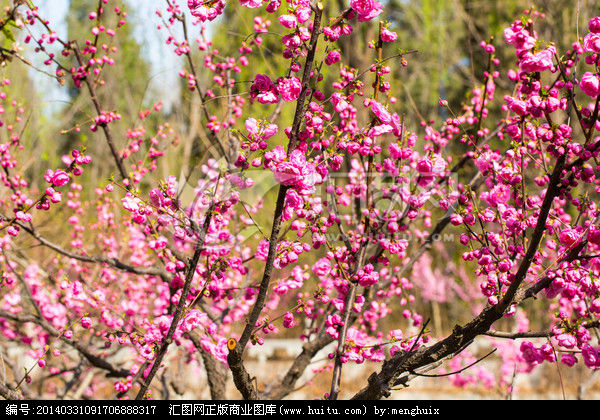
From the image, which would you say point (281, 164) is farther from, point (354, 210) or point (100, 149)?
point (100, 149)

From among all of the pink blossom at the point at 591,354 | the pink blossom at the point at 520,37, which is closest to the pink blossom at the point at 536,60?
the pink blossom at the point at 520,37

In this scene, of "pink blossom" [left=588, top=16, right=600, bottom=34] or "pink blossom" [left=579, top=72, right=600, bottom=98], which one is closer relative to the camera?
"pink blossom" [left=579, top=72, right=600, bottom=98]

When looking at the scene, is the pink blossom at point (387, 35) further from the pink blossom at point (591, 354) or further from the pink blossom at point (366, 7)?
the pink blossom at point (591, 354)

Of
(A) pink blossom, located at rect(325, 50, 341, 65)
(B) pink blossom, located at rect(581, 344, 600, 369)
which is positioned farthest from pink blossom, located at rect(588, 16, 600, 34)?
(B) pink blossom, located at rect(581, 344, 600, 369)

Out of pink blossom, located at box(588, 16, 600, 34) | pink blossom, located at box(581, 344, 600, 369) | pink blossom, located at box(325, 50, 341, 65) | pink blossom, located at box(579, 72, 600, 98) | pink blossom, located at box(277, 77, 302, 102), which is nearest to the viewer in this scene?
pink blossom, located at box(579, 72, 600, 98)

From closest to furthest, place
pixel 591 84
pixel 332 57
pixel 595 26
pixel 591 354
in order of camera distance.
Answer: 1. pixel 591 84
2. pixel 595 26
3. pixel 332 57
4. pixel 591 354

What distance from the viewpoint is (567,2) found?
29.5 feet

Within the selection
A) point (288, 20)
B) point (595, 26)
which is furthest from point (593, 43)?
point (288, 20)

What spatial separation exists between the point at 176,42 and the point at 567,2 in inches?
332
